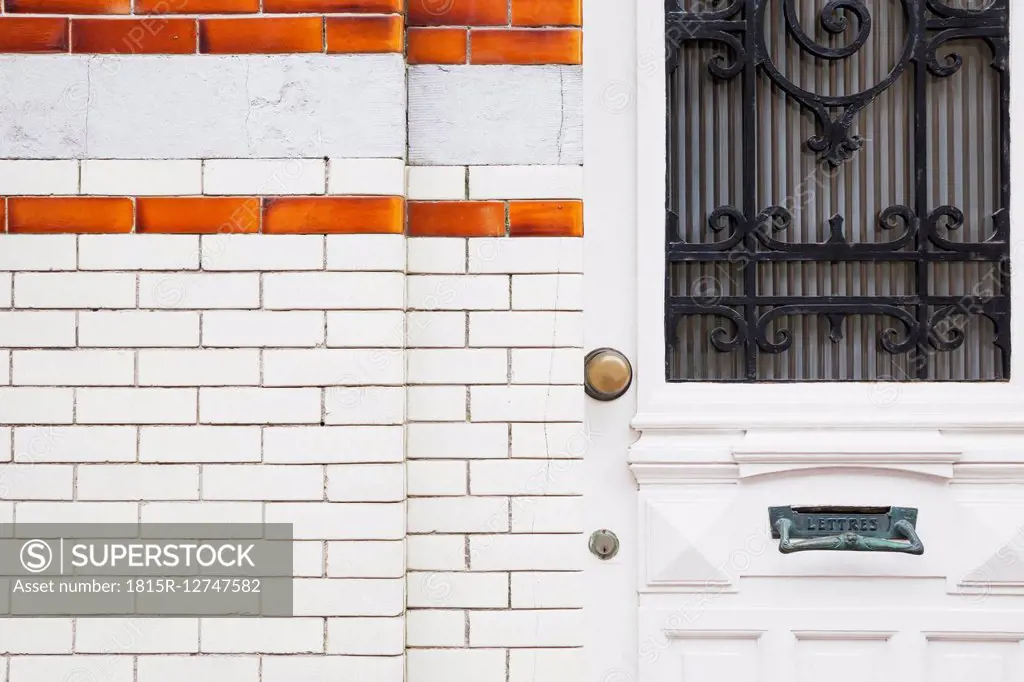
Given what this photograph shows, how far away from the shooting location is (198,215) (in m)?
1.59

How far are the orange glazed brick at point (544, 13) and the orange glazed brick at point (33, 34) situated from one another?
86 cm

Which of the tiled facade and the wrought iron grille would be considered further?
the wrought iron grille

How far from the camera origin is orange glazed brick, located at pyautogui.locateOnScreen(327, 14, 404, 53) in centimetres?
159

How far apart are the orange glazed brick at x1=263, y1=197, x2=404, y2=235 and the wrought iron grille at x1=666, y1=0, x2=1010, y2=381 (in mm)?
604

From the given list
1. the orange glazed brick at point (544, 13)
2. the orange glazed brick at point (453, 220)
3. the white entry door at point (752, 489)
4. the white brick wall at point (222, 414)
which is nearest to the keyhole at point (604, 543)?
the white entry door at point (752, 489)

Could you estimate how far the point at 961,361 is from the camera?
179 centimetres

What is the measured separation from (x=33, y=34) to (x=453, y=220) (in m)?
0.86

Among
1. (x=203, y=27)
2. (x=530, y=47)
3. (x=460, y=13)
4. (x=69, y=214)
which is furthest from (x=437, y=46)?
(x=69, y=214)

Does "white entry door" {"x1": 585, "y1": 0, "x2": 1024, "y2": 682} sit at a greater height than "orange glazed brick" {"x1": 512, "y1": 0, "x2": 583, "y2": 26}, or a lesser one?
lesser

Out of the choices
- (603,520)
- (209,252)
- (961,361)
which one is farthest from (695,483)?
(209,252)

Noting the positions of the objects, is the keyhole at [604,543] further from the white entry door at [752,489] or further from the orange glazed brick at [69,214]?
the orange glazed brick at [69,214]

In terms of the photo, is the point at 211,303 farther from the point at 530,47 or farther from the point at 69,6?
the point at 530,47

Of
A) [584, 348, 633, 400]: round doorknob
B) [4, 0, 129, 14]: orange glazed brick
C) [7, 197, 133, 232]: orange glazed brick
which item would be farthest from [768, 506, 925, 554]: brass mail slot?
[4, 0, 129, 14]: orange glazed brick

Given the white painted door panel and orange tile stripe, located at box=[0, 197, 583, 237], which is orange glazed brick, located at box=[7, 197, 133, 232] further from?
the white painted door panel
